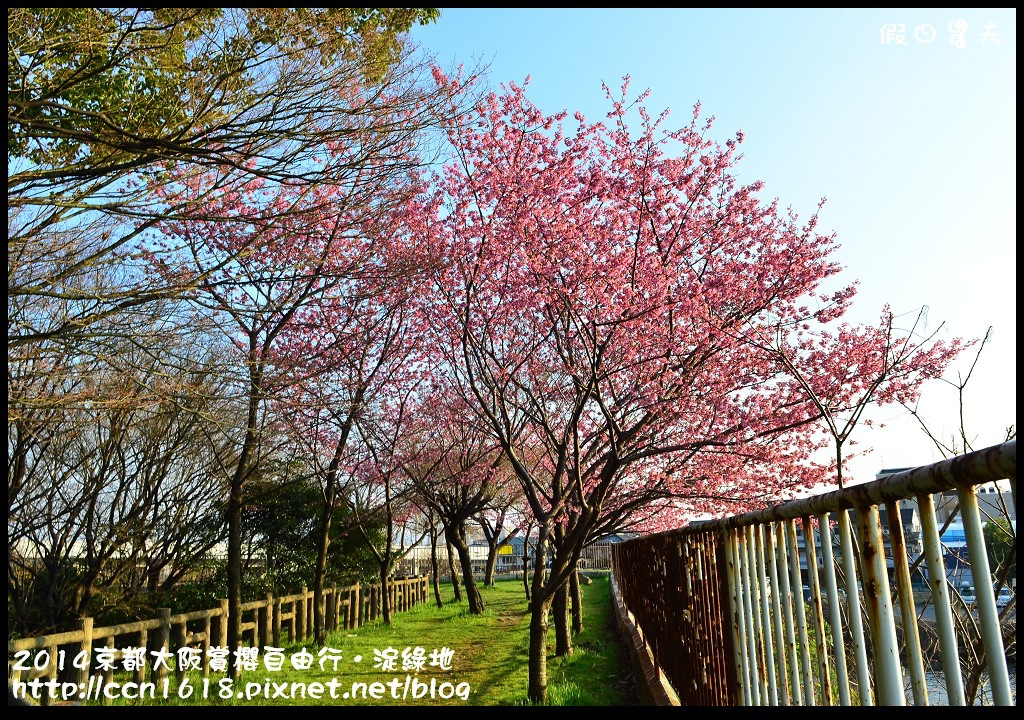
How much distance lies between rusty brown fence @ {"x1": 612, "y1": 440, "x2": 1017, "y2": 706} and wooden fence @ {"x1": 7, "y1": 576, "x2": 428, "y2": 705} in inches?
185

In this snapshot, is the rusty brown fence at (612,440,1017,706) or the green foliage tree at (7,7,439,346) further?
the green foliage tree at (7,7,439,346)

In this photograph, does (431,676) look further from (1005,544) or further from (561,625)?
(1005,544)

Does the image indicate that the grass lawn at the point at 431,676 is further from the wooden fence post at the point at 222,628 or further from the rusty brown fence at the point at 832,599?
the rusty brown fence at the point at 832,599

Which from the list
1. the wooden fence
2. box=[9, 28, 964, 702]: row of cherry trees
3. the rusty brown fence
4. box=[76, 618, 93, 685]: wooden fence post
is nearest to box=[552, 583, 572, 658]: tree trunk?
box=[9, 28, 964, 702]: row of cherry trees

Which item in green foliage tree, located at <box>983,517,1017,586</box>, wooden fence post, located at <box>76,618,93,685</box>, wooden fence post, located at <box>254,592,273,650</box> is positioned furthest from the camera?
wooden fence post, located at <box>254,592,273,650</box>

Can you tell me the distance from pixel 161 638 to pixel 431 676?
9.05 feet

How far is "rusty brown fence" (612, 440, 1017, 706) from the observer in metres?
1.25

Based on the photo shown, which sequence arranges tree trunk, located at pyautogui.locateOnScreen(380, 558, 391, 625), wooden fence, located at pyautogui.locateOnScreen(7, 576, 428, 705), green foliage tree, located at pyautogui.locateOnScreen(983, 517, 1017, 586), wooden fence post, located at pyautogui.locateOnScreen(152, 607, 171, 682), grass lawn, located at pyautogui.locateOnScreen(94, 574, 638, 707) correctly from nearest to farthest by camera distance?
green foliage tree, located at pyautogui.locateOnScreen(983, 517, 1017, 586) → wooden fence, located at pyautogui.locateOnScreen(7, 576, 428, 705) → grass lawn, located at pyautogui.locateOnScreen(94, 574, 638, 707) → wooden fence post, located at pyautogui.locateOnScreen(152, 607, 171, 682) → tree trunk, located at pyautogui.locateOnScreen(380, 558, 391, 625)

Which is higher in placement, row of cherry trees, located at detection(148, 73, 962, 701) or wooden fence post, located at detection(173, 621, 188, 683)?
row of cherry trees, located at detection(148, 73, 962, 701)

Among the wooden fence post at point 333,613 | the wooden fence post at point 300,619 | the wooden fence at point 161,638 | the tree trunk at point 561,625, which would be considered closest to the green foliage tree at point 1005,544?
the tree trunk at point 561,625

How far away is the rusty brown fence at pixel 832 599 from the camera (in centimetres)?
125

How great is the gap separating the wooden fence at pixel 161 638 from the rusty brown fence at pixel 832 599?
15.4 ft

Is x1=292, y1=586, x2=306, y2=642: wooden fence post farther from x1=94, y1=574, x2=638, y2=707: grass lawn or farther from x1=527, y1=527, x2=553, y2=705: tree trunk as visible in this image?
x1=527, y1=527, x2=553, y2=705: tree trunk

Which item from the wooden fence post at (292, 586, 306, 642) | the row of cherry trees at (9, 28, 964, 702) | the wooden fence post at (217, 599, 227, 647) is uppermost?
the row of cherry trees at (9, 28, 964, 702)
